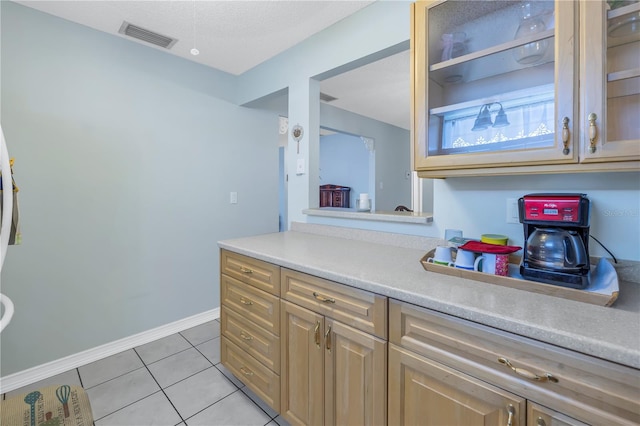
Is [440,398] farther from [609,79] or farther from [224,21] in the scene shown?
[224,21]

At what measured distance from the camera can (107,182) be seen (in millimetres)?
2146

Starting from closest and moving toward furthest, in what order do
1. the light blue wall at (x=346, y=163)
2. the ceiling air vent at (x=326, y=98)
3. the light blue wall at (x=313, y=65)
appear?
the light blue wall at (x=313, y=65) < the ceiling air vent at (x=326, y=98) < the light blue wall at (x=346, y=163)

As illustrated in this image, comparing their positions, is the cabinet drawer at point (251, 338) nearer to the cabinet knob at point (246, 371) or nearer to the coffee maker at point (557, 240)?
the cabinet knob at point (246, 371)

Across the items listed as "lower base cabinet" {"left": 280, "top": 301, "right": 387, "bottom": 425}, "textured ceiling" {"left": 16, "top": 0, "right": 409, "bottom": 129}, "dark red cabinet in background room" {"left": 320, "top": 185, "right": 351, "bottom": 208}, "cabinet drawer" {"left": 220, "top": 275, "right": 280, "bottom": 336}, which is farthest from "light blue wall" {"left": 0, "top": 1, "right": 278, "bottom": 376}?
"dark red cabinet in background room" {"left": 320, "top": 185, "right": 351, "bottom": 208}

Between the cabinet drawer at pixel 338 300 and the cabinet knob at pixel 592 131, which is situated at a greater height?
the cabinet knob at pixel 592 131

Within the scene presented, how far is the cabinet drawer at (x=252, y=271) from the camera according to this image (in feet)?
4.71

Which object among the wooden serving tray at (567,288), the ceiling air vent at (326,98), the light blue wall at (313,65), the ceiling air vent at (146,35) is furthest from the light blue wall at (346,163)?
the wooden serving tray at (567,288)

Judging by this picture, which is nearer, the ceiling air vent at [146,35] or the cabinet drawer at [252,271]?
the cabinet drawer at [252,271]

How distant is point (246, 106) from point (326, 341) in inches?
98.8

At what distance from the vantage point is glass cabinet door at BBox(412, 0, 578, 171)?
36.8 inches

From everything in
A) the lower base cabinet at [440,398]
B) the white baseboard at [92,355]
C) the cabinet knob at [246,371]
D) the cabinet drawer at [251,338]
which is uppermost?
the lower base cabinet at [440,398]

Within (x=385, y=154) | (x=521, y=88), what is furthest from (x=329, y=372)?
(x=385, y=154)

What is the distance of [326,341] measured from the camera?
120 cm

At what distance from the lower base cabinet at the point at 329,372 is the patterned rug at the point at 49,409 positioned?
30.2 inches
